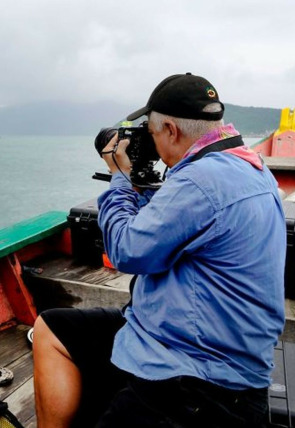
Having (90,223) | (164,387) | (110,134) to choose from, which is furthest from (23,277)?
(164,387)

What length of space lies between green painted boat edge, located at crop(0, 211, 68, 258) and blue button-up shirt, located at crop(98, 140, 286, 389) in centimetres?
187

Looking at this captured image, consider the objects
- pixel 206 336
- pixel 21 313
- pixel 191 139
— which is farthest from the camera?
pixel 21 313

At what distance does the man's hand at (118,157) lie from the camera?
1.58m

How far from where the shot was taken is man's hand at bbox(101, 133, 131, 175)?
5.19 ft

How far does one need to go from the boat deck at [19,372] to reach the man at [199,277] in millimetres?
1069

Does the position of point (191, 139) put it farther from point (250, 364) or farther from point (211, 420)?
point (211, 420)

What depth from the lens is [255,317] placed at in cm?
121

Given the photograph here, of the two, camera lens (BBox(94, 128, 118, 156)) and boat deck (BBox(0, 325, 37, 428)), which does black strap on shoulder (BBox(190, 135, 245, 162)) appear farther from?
boat deck (BBox(0, 325, 37, 428))

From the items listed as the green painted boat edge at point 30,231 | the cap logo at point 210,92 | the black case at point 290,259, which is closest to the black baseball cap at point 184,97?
the cap logo at point 210,92

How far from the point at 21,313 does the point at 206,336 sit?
7.26ft

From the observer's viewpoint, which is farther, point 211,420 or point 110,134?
point 110,134

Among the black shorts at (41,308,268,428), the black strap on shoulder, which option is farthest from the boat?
the black strap on shoulder

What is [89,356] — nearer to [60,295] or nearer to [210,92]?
[210,92]

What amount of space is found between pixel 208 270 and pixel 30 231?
2.30 metres
